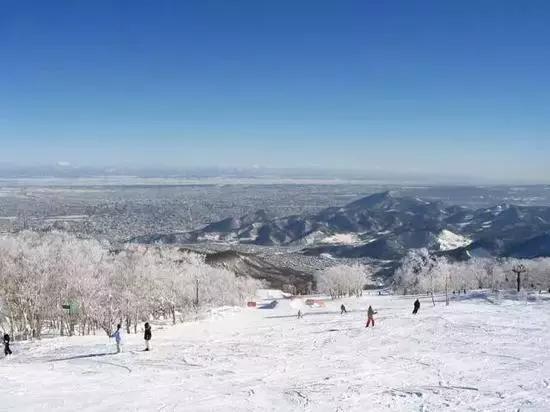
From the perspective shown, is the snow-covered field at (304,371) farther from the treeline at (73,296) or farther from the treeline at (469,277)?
the treeline at (469,277)

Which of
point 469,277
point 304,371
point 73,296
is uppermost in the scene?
point 304,371

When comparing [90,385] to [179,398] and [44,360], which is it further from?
[44,360]

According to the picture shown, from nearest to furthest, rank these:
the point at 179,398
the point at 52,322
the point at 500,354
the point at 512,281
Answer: the point at 179,398
the point at 500,354
the point at 52,322
the point at 512,281

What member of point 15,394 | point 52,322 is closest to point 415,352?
point 15,394

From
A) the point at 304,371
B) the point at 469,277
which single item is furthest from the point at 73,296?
the point at 469,277

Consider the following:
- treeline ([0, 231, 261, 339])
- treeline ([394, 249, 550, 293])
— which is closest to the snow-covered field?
treeline ([0, 231, 261, 339])

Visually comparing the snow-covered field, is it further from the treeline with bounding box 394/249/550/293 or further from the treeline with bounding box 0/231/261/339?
the treeline with bounding box 394/249/550/293

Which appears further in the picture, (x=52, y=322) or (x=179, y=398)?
(x=52, y=322)

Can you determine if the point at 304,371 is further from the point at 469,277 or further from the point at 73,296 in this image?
the point at 469,277

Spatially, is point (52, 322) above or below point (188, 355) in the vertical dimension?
below
